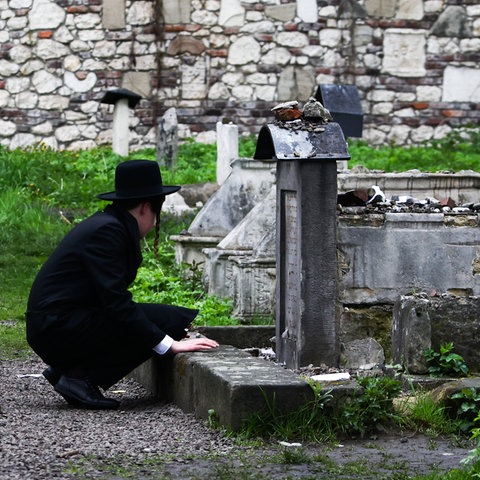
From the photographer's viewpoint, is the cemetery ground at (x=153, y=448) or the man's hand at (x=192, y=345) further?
the man's hand at (x=192, y=345)

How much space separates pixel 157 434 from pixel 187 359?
0.75 meters

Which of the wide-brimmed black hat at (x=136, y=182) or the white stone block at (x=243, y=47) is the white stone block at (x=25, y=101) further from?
the wide-brimmed black hat at (x=136, y=182)

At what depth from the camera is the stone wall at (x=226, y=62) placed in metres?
17.6

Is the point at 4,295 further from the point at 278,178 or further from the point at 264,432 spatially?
the point at 264,432

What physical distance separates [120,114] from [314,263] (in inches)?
392

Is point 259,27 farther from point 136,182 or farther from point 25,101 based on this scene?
point 136,182

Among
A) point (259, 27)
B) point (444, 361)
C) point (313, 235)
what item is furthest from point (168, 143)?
point (444, 361)

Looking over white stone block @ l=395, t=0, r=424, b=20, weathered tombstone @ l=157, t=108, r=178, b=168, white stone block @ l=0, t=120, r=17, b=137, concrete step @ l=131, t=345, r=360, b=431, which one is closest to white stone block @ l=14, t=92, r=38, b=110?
white stone block @ l=0, t=120, r=17, b=137

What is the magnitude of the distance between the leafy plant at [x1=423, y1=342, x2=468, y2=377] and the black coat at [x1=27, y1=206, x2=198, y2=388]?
1.32m

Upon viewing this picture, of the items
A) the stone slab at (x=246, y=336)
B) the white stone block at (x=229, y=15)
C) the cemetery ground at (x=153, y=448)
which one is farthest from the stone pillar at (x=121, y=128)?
the cemetery ground at (x=153, y=448)

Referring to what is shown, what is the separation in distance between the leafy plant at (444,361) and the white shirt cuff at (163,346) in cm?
124

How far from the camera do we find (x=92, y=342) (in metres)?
6.68

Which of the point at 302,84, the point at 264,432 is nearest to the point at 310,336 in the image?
the point at 264,432

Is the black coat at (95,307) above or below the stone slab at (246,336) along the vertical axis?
above
